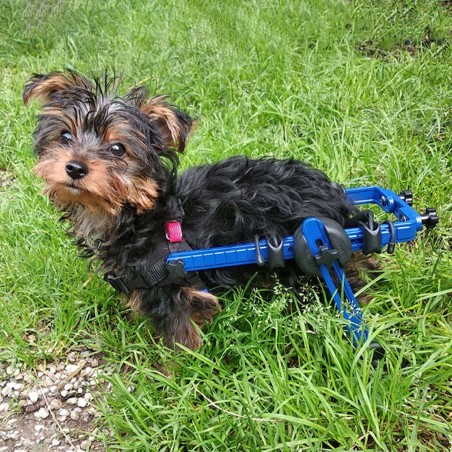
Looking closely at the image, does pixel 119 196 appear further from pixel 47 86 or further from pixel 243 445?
pixel 243 445

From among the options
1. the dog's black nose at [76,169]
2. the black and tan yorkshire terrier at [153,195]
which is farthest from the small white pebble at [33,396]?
the dog's black nose at [76,169]

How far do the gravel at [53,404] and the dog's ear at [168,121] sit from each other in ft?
4.32

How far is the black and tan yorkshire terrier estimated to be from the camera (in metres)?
2.37

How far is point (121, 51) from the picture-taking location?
5.42 meters

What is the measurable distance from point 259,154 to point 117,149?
1.84 metres

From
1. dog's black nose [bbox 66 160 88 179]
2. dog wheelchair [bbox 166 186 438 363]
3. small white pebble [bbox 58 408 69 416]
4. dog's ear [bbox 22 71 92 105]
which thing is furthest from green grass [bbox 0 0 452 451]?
dog's ear [bbox 22 71 92 105]

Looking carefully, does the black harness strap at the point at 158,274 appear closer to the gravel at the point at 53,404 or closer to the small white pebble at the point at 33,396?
the gravel at the point at 53,404

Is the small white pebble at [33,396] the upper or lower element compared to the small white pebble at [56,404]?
lower

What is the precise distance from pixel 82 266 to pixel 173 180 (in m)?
1.10

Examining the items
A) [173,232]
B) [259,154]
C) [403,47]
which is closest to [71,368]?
[173,232]

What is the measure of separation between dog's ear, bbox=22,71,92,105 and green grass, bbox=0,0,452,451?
119cm

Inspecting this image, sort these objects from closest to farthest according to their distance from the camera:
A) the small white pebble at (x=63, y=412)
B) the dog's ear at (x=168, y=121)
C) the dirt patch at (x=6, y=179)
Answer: the dog's ear at (x=168, y=121) < the small white pebble at (x=63, y=412) < the dirt patch at (x=6, y=179)

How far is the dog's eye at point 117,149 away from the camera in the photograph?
7.86 ft

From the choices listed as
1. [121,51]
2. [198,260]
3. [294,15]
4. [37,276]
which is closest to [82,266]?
[37,276]
